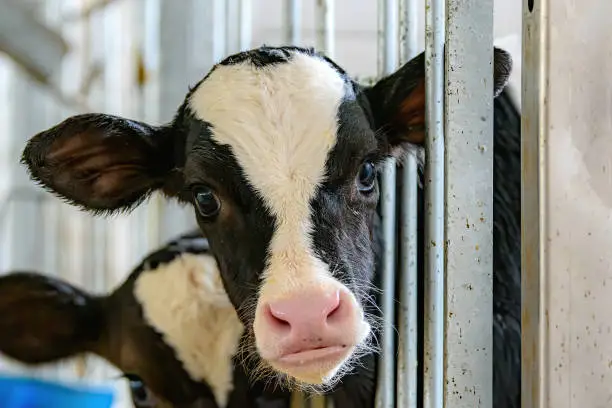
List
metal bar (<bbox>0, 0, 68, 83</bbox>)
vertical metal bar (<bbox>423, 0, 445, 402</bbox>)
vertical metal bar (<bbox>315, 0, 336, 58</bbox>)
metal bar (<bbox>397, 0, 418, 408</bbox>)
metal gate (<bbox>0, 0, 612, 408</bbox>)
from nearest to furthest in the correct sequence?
metal gate (<bbox>0, 0, 612, 408</bbox>) < vertical metal bar (<bbox>423, 0, 445, 402</bbox>) < metal bar (<bbox>397, 0, 418, 408</bbox>) < vertical metal bar (<bbox>315, 0, 336, 58</bbox>) < metal bar (<bbox>0, 0, 68, 83</bbox>)

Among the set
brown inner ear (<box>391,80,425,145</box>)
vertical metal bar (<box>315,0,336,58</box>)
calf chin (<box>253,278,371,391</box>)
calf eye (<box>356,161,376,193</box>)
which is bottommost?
calf chin (<box>253,278,371,391</box>)

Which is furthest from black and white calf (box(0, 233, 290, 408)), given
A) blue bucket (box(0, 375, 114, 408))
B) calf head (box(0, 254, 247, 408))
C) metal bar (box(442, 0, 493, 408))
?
metal bar (box(442, 0, 493, 408))

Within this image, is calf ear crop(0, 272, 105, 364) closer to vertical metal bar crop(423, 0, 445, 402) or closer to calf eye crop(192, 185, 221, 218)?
calf eye crop(192, 185, 221, 218)

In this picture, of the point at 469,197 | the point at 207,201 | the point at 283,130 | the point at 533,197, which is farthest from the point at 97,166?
the point at 533,197

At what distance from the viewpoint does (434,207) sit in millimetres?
991

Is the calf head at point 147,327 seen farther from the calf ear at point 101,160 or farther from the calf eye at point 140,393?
the calf ear at point 101,160

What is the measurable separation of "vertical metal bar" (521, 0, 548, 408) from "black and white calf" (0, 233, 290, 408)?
0.62 m

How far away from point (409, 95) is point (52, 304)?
78 centimetres

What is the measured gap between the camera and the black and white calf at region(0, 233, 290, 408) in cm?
138

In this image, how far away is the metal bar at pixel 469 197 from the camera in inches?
34.4

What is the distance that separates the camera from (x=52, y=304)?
5.04 ft

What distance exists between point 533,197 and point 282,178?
355 mm

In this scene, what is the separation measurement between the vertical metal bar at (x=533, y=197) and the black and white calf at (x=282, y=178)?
21 centimetres

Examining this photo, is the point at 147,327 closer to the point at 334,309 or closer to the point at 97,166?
the point at 97,166
